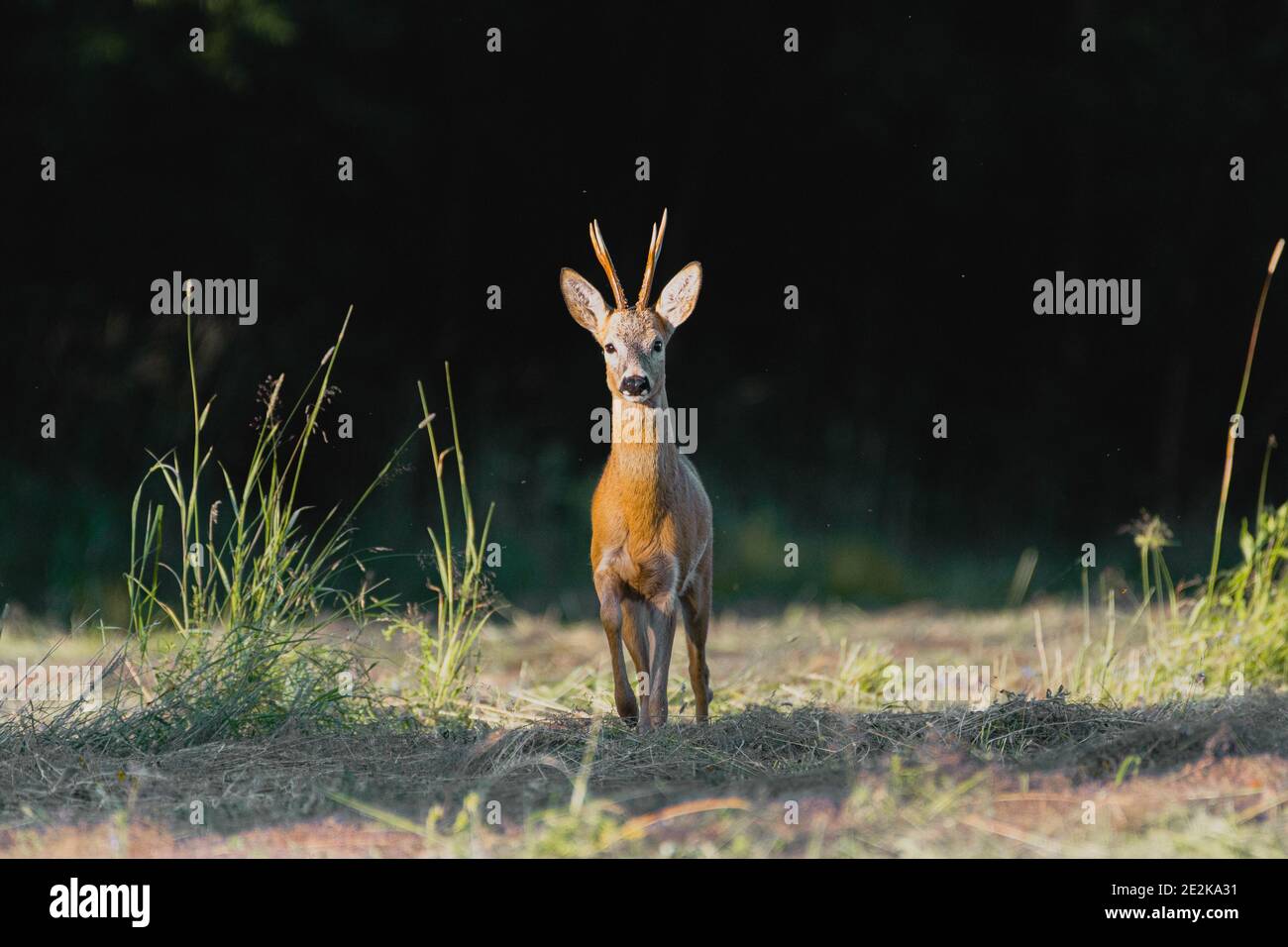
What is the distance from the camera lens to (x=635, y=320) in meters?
6.04

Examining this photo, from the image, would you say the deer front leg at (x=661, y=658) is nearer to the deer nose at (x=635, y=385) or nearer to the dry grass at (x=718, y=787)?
the dry grass at (x=718, y=787)

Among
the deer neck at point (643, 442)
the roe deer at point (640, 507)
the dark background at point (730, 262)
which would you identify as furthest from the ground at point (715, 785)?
the dark background at point (730, 262)

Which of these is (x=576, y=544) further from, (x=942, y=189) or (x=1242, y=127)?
(x=1242, y=127)

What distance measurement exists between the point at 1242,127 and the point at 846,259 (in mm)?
3712

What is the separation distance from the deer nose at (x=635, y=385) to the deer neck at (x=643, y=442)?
0.27 m

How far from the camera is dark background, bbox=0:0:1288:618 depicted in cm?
1196

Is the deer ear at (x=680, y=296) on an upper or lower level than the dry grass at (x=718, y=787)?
upper

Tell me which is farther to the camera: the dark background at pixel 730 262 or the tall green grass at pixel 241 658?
the dark background at pixel 730 262

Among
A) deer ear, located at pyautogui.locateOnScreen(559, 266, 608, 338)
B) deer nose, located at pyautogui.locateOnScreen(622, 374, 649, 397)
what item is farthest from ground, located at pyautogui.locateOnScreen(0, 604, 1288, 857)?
deer ear, located at pyautogui.locateOnScreen(559, 266, 608, 338)

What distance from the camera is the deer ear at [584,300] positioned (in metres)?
6.25

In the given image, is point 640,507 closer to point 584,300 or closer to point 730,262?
point 584,300

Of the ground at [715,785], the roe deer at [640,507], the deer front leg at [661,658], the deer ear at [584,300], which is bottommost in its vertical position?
the ground at [715,785]

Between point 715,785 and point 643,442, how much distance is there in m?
1.39

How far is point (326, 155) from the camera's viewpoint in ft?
40.7
